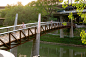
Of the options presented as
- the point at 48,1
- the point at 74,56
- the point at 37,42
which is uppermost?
the point at 48,1

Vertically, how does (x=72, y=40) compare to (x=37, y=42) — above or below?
below

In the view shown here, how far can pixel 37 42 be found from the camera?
53.4ft

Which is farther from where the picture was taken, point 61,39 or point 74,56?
point 61,39

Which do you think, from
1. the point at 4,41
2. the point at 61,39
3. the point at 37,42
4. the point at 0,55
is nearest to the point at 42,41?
the point at 61,39

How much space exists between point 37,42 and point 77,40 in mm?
20037

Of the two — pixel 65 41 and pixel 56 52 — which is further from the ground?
pixel 65 41

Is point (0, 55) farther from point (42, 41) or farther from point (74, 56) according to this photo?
point (42, 41)

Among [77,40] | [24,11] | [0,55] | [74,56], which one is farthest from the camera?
[24,11]

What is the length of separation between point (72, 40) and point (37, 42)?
19729mm

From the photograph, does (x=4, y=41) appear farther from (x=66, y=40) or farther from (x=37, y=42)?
(x=66, y=40)

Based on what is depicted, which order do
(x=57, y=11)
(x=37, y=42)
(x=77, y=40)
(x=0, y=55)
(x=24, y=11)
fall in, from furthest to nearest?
(x=57, y=11) < (x=24, y=11) < (x=77, y=40) < (x=37, y=42) < (x=0, y=55)

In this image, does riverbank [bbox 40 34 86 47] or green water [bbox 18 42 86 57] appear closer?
green water [bbox 18 42 86 57]

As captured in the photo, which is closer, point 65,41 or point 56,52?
point 56,52

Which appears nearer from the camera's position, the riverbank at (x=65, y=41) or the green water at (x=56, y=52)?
the green water at (x=56, y=52)
